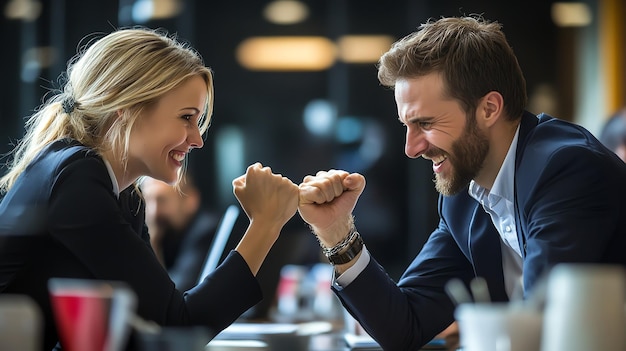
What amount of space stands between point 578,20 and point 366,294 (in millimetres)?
5141

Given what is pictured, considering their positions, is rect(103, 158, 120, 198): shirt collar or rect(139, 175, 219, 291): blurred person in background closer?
rect(103, 158, 120, 198): shirt collar

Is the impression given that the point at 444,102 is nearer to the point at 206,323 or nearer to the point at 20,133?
the point at 206,323

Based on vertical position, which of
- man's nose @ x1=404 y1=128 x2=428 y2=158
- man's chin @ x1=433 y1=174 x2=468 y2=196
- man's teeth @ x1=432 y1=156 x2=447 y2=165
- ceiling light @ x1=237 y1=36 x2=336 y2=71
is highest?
man's nose @ x1=404 y1=128 x2=428 y2=158

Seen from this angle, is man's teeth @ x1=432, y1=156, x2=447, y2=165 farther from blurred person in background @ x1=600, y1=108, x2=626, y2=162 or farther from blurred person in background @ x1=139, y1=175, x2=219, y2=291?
blurred person in background @ x1=139, y1=175, x2=219, y2=291

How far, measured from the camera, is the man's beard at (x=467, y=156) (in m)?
2.01

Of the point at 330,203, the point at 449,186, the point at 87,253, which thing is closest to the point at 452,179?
the point at 449,186

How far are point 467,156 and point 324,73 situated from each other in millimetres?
4661

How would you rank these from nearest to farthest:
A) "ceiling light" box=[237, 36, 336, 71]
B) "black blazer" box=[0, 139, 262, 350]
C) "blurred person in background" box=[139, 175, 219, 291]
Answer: "black blazer" box=[0, 139, 262, 350], "blurred person in background" box=[139, 175, 219, 291], "ceiling light" box=[237, 36, 336, 71]

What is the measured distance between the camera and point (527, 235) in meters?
1.75

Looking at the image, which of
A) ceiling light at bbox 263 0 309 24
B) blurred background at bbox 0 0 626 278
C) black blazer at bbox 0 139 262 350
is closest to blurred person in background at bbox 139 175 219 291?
blurred background at bbox 0 0 626 278

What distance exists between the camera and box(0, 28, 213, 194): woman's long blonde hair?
6.03ft

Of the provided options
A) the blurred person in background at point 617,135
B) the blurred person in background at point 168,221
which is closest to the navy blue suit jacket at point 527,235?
the blurred person in background at point 617,135

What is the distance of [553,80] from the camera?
6.52m

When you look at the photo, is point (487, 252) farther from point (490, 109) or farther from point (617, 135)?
point (617, 135)
